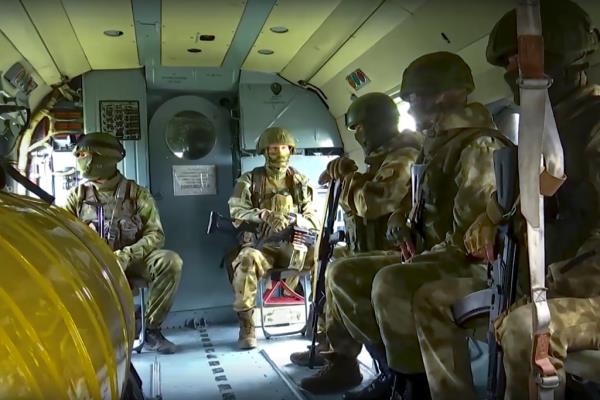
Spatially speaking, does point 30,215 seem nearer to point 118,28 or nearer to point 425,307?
point 425,307

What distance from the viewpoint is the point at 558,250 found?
2137 millimetres

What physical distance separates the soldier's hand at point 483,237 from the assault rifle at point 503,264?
0.08 ft

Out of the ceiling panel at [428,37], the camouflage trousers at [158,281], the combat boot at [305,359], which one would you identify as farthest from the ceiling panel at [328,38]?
the combat boot at [305,359]

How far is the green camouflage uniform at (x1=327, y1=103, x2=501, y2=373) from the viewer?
255 centimetres

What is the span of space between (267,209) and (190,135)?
1.22 metres

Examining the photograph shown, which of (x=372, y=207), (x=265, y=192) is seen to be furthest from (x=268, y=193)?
(x=372, y=207)

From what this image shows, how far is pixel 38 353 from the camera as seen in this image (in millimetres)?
1143

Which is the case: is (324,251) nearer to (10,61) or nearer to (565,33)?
(565,33)

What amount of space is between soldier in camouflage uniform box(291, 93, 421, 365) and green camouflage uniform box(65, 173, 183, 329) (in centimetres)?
169

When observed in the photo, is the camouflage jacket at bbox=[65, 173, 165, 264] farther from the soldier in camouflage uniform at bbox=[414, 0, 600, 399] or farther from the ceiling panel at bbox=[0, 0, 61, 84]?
the soldier in camouflage uniform at bbox=[414, 0, 600, 399]

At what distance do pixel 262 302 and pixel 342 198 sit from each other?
170 centimetres

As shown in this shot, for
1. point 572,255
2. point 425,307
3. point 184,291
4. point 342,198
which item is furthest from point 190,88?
point 572,255

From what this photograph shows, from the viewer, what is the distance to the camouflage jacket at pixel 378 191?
3467 mm

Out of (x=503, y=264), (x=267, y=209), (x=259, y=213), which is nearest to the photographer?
(x=503, y=264)
